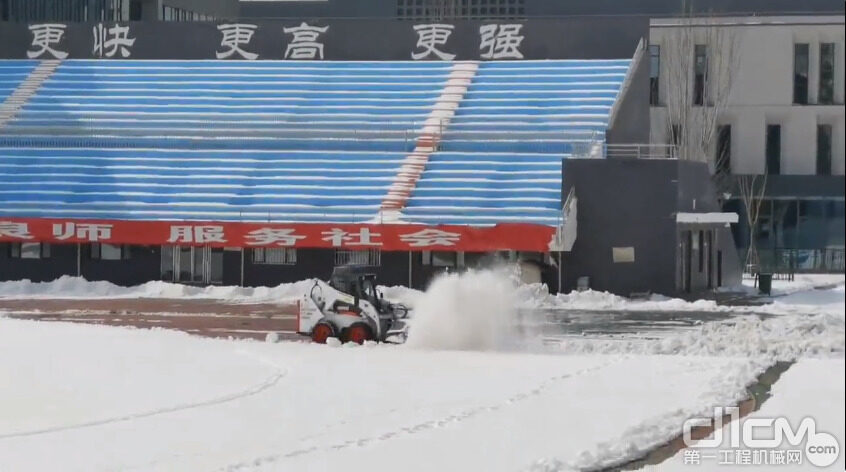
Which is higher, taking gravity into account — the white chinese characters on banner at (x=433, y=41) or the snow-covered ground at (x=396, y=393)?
the white chinese characters on banner at (x=433, y=41)

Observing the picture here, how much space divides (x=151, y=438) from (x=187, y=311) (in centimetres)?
2076

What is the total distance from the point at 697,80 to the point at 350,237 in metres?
24.5

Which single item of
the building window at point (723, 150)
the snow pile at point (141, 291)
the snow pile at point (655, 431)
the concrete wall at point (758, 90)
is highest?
the concrete wall at point (758, 90)

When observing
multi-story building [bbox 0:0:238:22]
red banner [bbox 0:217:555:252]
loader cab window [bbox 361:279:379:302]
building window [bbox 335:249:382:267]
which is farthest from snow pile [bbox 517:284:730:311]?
multi-story building [bbox 0:0:238:22]

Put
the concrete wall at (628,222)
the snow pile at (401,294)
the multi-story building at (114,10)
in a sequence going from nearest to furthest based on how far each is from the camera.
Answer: the snow pile at (401,294), the concrete wall at (628,222), the multi-story building at (114,10)

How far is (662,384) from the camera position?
19906mm

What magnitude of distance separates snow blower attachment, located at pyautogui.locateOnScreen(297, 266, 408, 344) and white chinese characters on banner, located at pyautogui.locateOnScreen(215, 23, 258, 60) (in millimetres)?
29059

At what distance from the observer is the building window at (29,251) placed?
1807 inches

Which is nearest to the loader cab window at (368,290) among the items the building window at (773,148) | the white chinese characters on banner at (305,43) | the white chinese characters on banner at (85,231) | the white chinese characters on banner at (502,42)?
the white chinese characters on banner at (85,231)

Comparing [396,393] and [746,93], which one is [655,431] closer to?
[396,393]

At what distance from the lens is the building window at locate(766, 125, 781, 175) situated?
6019 centimetres

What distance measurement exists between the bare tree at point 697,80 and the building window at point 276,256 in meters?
18.6

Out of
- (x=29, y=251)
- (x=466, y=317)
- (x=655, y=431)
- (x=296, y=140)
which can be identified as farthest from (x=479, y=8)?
(x=655, y=431)

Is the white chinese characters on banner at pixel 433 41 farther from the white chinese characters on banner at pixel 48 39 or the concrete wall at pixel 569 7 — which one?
the white chinese characters on banner at pixel 48 39
